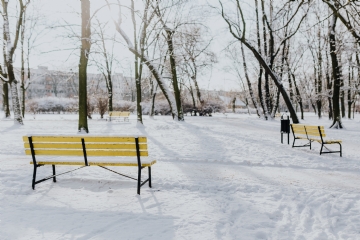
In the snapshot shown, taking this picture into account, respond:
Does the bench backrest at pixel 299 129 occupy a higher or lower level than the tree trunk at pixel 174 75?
lower

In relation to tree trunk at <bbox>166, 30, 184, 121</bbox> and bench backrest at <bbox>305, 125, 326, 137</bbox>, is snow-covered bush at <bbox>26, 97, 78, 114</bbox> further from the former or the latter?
bench backrest at <bbox>305, 125, 326, 137</bbox>

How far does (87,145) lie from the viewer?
196 inches

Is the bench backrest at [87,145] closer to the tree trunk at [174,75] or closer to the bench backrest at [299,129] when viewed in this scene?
the bench backrest at [299,129]

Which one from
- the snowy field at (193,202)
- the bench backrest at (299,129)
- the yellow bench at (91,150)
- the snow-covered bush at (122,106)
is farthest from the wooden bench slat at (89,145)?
the snow-covered bush at (122,106)

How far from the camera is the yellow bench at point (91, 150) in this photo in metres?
4.80

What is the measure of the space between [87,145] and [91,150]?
0.11 m

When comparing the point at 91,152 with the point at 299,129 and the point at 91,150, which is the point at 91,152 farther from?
the point at 299,129

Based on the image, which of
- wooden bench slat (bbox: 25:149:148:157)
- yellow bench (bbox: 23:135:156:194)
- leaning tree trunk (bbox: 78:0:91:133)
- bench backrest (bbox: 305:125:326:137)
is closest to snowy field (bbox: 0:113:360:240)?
yellow bench (bbox: 23:135:156:194)

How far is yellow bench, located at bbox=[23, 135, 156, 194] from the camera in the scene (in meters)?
4.80

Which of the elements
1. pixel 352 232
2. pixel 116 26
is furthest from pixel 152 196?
pixel 116 26

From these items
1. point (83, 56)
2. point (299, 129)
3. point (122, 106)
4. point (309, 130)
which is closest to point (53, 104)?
point (122, 106)

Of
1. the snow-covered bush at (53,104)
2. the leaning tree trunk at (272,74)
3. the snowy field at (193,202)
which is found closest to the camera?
the snowy field at (193,202)

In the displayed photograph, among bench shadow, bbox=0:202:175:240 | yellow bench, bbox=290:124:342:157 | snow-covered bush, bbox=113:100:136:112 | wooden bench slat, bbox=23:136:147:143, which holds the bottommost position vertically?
bench shadow, bbox=0:202:175:240

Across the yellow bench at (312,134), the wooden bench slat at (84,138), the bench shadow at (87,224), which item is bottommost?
the bench shadow at (87,224)
